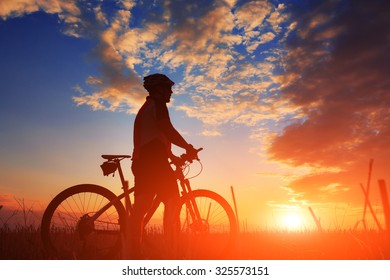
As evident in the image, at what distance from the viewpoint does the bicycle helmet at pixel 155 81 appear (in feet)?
16.9

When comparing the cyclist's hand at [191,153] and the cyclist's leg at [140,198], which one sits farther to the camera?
the cyclist's hand at [191,153]

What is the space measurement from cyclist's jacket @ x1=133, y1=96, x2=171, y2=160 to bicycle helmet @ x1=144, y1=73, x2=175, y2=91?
0.87 feet

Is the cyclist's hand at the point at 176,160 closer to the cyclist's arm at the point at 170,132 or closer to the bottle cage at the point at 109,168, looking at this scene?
the cyclist's arm at the point at 170,132

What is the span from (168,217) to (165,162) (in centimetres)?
85

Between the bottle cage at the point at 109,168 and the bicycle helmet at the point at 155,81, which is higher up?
the bicycle helmet at the point at 155,81

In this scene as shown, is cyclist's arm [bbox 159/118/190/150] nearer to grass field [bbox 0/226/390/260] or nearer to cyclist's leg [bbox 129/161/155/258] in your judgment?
cyclist's leg [bbox 129/161/155/258]

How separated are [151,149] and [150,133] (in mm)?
233

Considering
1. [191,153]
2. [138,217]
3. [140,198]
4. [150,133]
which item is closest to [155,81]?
[150,133]

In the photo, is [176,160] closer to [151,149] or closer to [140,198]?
[151,149]

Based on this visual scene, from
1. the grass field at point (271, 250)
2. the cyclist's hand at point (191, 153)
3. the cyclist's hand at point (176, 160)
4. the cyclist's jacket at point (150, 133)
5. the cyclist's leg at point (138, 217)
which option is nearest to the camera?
the cyclist's leg at point (138, 217)

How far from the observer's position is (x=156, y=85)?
515 centimetres

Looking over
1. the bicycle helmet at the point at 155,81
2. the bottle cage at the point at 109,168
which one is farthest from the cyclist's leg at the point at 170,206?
the bicycle helmet at the point at 155,81
